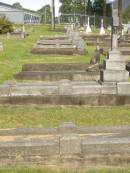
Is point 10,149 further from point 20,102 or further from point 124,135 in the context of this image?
point 20,102

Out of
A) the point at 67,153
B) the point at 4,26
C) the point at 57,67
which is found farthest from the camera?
the point at 4,26

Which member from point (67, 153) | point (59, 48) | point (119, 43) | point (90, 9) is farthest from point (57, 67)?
point (90, 9)

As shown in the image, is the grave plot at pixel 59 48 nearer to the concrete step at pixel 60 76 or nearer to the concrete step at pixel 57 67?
the concrete step at pixel 57 67

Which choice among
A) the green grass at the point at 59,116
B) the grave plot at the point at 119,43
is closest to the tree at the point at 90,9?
the grave plot at the point at 119,43

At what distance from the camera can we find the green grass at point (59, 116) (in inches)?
396

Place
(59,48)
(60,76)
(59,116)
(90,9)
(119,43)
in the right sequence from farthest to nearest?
(90,9) < (119,43) < (59,48) < (60,76) < (59,116)

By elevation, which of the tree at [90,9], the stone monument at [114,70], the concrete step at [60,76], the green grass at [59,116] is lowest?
the green grass at [59,116]

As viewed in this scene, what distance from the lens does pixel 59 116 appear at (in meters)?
10.7

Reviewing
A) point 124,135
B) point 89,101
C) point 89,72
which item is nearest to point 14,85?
point 89,101

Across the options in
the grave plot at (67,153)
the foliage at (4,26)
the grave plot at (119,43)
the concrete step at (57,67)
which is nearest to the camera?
the grave plot at (67,153)

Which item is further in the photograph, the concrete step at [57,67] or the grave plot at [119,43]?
the grave plot at [119,43]

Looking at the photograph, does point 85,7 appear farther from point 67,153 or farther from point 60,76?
point 67,153

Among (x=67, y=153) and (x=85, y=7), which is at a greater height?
(x=85, y=7)

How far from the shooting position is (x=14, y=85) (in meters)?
12.4
